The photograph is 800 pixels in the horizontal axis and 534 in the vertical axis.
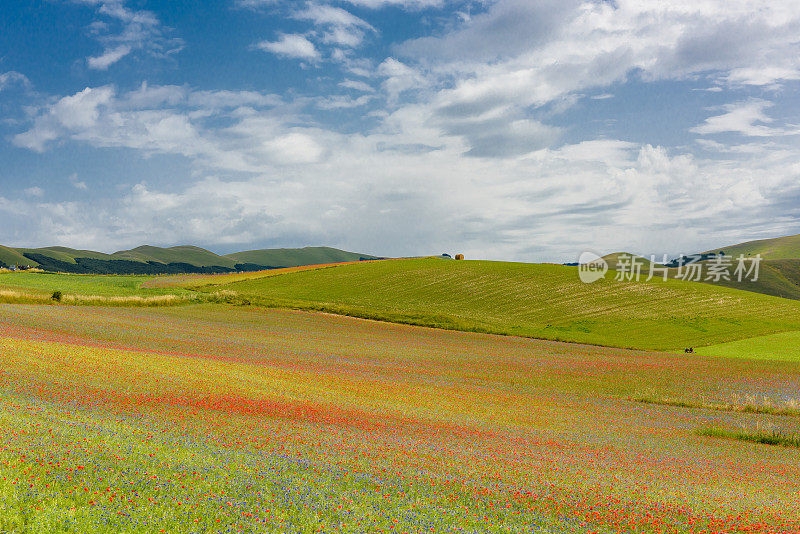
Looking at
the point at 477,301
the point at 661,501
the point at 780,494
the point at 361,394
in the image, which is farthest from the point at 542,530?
the point at 477,301

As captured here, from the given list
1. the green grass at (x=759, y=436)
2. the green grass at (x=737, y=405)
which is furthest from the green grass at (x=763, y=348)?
the green grass at (x=759, y=436)

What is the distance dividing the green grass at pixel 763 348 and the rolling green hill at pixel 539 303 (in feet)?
7.84

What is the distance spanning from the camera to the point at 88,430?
39.6 ft

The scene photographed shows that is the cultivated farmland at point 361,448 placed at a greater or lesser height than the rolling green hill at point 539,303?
lesser

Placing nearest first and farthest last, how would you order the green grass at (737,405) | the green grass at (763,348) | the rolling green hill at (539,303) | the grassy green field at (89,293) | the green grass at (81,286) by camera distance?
the green grass at (737,405), the green grass at (763,348), the grassy green field at (89,293), the rolling green hill at (539,303), the green grass at (81,286)

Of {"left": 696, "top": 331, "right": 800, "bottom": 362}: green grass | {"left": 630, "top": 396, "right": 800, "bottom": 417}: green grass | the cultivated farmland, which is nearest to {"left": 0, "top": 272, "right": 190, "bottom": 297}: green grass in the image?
the cultivated farmland

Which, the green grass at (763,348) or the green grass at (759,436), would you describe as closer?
the green grass at (759,436)

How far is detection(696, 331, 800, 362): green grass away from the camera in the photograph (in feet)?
154

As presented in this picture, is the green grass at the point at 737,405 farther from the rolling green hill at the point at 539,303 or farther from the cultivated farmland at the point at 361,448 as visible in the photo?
the rolling green hill at the point at 539,303

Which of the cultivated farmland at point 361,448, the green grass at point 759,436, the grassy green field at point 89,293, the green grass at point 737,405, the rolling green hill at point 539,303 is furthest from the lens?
the rolling green hill at point 539,303

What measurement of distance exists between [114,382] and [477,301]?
62.7 metres

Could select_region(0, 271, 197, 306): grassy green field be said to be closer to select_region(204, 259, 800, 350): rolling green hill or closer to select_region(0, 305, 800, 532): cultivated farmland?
select_region(204, 259, 800, 350): rolling green hill

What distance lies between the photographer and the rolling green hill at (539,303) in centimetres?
6025

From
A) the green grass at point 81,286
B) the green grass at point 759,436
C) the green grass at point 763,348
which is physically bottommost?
the green grass at point 81,286
